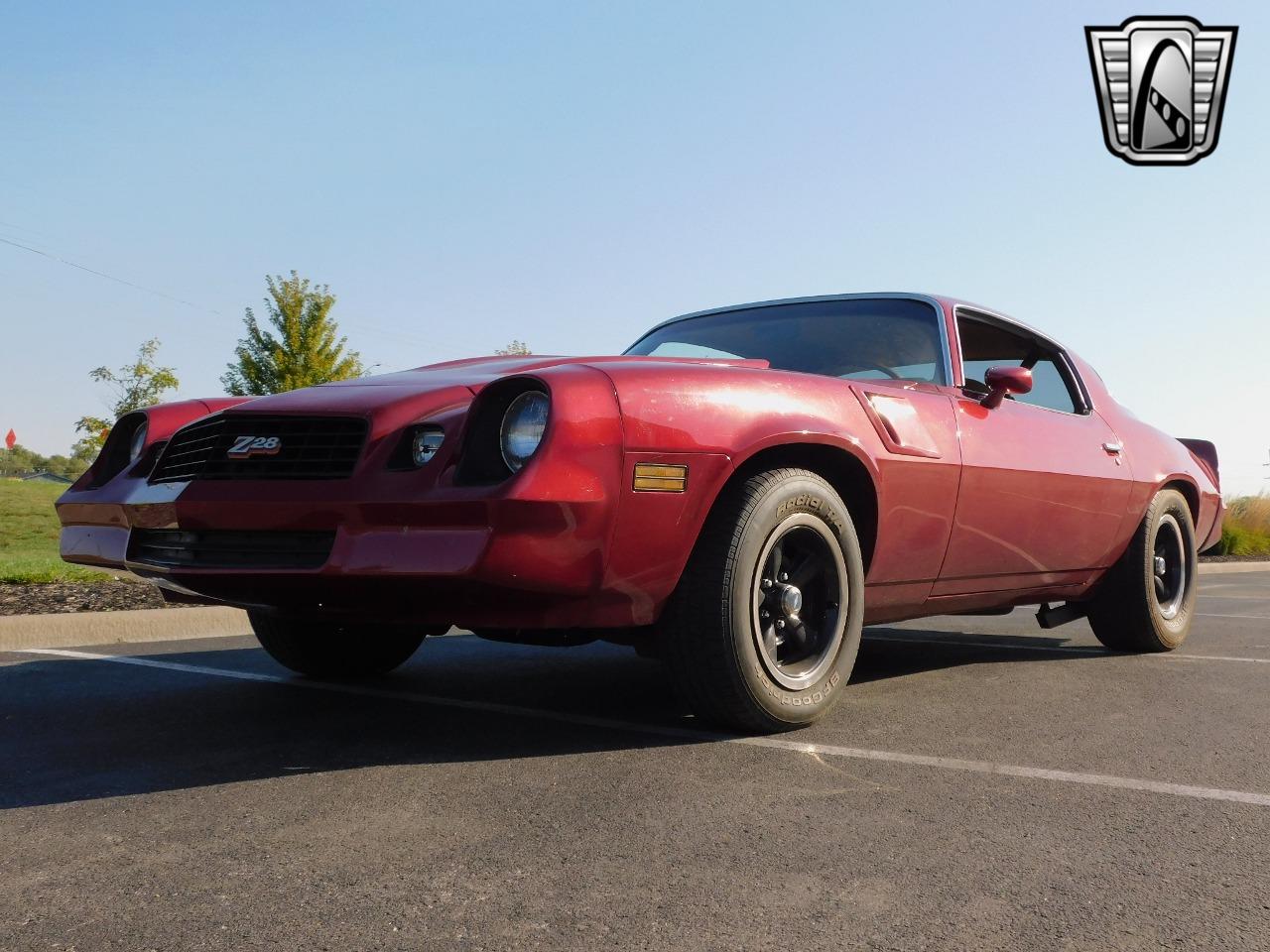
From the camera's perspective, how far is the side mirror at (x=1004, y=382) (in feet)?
14.9

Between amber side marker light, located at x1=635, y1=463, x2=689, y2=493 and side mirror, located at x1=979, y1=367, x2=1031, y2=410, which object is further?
side mirror, located at x1=979, y1=367, x2=1031, y2=410

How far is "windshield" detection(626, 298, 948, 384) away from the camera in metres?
4.56

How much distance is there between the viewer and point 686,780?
3018mm

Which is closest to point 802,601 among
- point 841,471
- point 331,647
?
point 841,471

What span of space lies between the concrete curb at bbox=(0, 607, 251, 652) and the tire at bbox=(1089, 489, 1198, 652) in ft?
14.8

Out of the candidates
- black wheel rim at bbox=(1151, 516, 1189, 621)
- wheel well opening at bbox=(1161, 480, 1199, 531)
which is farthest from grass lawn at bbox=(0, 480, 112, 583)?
wheel well opening at bbox=(1161, 480, 1199, 531)

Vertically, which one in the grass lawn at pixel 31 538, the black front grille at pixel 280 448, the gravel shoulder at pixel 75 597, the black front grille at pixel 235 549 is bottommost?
the gravel shoulder at pixel 75 597

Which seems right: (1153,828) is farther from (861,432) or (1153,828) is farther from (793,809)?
(861,432)

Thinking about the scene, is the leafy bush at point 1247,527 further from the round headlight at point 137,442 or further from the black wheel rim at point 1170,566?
the round headlight at point 137,442

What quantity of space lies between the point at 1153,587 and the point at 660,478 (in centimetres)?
355

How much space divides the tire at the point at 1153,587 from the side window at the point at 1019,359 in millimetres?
797

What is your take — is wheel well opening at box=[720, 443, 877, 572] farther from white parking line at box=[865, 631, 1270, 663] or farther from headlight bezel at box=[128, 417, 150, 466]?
white parking line at box=[865, 631, 1270, 663]

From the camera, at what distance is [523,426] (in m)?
3.13
